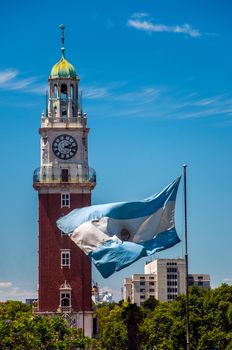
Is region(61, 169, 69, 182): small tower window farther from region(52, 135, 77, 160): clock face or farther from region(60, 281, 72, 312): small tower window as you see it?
region(60, 281, 72, 312): small tower window

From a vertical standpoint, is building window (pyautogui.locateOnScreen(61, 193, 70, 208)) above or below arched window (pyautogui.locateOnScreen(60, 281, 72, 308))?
above

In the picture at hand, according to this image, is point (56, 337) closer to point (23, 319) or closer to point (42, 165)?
point (23, 319)

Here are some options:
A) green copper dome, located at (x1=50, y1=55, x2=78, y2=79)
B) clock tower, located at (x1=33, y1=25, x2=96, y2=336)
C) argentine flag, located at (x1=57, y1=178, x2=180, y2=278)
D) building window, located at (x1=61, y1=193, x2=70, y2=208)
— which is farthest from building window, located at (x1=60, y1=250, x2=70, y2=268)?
argentine flag, located at (x1=57, y1=178, x2=180, y2=278)

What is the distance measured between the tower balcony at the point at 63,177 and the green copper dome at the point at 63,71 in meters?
10.7

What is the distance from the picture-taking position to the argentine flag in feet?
176

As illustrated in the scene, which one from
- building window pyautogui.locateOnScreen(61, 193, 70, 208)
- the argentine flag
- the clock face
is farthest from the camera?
the clock face

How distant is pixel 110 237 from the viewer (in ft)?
178

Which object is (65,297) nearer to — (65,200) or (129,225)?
(65,200)

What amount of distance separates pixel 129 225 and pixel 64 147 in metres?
75.9

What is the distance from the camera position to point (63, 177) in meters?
128

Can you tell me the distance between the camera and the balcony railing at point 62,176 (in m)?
128

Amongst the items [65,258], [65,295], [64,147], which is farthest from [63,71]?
[65,295]

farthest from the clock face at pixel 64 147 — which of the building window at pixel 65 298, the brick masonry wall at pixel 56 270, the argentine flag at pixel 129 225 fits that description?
the argentine flag at pixel 129 225

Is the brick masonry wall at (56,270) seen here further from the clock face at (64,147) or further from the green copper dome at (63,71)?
the green copper dome at (63,71)
